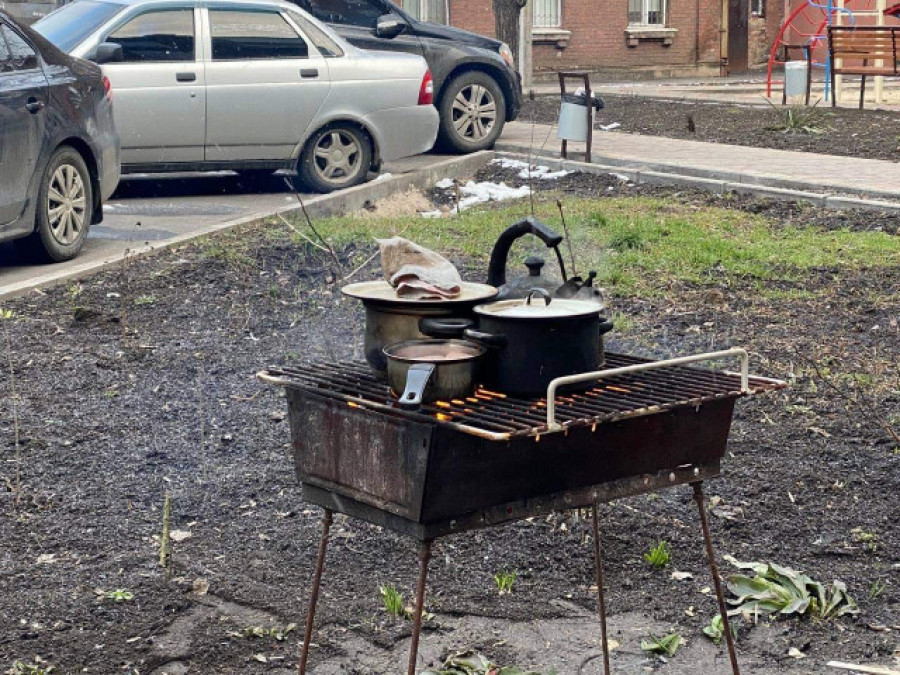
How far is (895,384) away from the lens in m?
6.45

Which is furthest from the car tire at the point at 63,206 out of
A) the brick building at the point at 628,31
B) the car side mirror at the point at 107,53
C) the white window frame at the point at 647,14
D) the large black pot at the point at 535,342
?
the white window frame at the point at 647,14

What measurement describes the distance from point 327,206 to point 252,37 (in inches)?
84.2

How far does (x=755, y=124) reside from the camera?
17797 mm

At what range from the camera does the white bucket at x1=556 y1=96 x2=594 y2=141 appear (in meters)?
13.8

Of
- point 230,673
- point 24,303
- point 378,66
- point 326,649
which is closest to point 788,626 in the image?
point 326,649

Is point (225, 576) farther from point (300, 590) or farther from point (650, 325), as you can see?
point (650, 325)

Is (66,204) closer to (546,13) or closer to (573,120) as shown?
(573,120)

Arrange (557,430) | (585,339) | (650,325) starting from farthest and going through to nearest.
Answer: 1. (650,325)
2. (585,339)
3. (557,430)

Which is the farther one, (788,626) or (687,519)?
(687,519)

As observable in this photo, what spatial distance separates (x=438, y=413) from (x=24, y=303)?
18.9 feet

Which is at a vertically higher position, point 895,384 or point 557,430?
point 557,430

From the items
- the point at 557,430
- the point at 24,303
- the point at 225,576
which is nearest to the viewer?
the point at 557,430

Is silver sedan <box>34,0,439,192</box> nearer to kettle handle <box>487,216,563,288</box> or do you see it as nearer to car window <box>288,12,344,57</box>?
car window <box>288,12,344,57</box>

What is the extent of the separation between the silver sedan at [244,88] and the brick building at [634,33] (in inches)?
676
